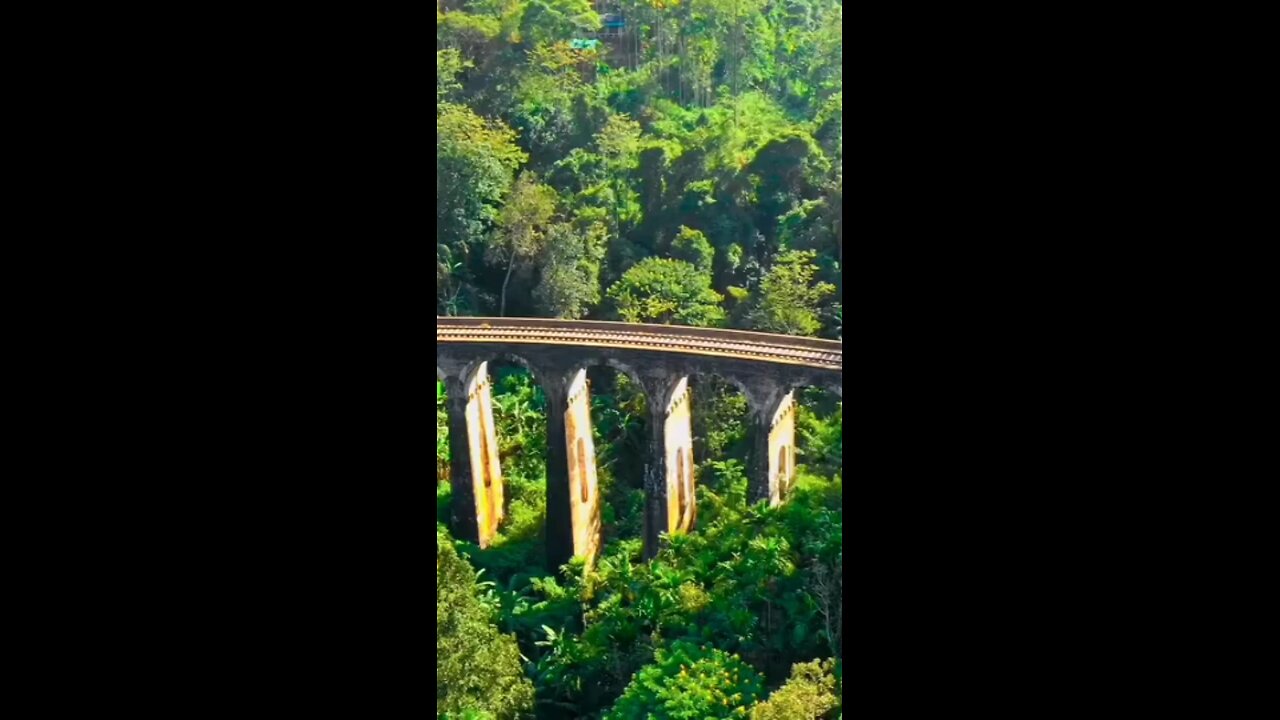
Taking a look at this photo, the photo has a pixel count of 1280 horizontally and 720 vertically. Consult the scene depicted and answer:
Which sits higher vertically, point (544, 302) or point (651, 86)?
point (651, 86)

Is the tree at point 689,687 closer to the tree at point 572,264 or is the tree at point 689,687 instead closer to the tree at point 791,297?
the tree at point 791,297

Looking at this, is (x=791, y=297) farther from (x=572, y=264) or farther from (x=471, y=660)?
(x=471, y=660)

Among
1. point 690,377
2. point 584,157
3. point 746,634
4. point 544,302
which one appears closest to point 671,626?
point 746,634

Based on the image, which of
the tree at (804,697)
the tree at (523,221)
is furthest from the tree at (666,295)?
the tree at (804,697)

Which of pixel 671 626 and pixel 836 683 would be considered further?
pixel 671 626

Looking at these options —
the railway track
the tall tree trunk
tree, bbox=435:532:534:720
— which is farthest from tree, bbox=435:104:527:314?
tree, bbox=435:532:534:720

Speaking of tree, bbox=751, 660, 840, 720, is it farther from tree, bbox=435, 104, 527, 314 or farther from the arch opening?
tree, bbox=435, 104, 527, 314

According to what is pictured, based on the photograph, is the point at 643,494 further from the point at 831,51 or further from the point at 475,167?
the point at 831,51
